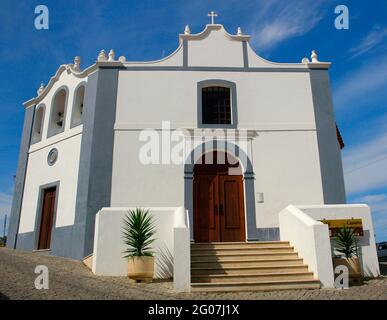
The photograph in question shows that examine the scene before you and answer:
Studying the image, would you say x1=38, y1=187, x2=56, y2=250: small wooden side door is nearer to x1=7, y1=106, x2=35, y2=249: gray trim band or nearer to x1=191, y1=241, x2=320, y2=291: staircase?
x1=7, y1=106, x2=35, y2=249: gray trim band

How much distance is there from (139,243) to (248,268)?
2612 mm

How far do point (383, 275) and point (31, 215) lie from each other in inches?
455

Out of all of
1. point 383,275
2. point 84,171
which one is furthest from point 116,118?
point 383,275

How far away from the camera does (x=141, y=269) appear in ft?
29.1

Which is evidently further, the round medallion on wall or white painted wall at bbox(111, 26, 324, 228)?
the round medallion on wall

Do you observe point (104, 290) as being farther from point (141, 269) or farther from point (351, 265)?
point (351, 265)

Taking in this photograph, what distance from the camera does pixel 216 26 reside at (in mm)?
14367

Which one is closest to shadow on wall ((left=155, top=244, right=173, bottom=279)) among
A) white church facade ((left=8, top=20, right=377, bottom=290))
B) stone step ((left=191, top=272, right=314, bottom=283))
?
stone step ((left=191, top=272, right=314, bottom=283))

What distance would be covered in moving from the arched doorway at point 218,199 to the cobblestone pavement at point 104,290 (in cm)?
343

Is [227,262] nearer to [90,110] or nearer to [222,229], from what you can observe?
[222,229]

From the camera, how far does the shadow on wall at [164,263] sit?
980 centimetres

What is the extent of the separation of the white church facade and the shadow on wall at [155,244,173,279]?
6.98 feet

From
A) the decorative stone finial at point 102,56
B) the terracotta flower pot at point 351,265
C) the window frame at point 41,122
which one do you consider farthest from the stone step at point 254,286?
the window frame at point 41,122

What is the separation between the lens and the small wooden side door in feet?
45.0
